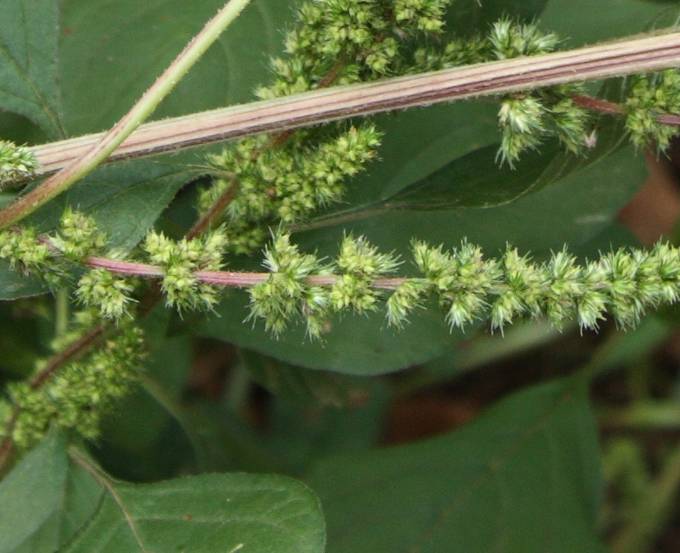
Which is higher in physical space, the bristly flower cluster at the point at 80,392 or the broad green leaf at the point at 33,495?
the bristly flower cluster at the point at 80,392

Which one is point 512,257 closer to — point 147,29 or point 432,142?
point 432,142

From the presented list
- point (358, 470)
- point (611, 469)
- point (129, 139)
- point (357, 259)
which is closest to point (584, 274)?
point (357, 259)

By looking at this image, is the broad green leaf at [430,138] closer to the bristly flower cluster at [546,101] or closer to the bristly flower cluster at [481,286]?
the bristly flower cluster at [546,101]

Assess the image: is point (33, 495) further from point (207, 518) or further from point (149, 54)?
point (149, 54)

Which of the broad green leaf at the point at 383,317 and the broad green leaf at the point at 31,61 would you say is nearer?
the broad green leaf at the point at 31,61

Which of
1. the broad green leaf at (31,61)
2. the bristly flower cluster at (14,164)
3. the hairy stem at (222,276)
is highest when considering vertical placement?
the broad green leaf at (31,61)

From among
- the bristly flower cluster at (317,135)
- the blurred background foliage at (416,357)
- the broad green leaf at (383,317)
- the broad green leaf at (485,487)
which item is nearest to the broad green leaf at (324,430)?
the blurred background foliage at (416,357)

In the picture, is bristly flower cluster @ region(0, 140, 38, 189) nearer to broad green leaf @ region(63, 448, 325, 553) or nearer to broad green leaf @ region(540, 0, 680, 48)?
broad green leaf @ region(63, 448, 325, 553)

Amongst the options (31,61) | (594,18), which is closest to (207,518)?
(31,61)
